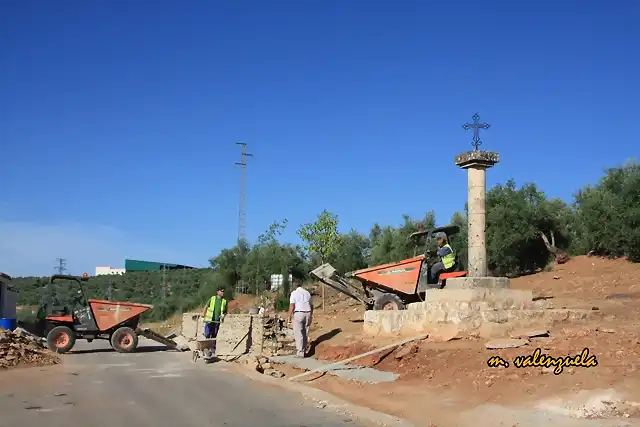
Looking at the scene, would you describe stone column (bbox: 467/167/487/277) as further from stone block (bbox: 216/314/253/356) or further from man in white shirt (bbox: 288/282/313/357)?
stone block (bbox: 216/314/253/356)

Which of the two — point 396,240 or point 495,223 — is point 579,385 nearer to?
point 495,223

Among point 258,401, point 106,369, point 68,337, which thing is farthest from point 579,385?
point 68,337

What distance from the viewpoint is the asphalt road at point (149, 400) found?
7.34 meters

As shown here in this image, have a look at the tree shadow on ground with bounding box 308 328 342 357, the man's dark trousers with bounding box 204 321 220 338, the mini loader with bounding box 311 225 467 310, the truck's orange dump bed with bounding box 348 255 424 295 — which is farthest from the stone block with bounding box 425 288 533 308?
the man's dark trousers with bounding box 204 321 220 338

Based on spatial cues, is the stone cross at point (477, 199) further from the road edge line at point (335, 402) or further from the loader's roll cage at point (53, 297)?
the loader's roll cage at point (53, 297)

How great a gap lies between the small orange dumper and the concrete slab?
718 centimetres

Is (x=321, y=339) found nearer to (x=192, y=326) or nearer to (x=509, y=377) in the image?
(x=509, y=377)

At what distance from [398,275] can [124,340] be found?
8.69m

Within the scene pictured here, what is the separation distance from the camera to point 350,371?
34.9 feet

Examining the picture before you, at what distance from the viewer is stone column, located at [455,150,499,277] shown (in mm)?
13383

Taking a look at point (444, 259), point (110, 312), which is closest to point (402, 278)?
point (444, 259)

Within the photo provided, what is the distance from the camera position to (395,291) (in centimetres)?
1552

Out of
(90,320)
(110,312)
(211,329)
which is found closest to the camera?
(211,329)

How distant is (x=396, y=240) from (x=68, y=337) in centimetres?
1869
